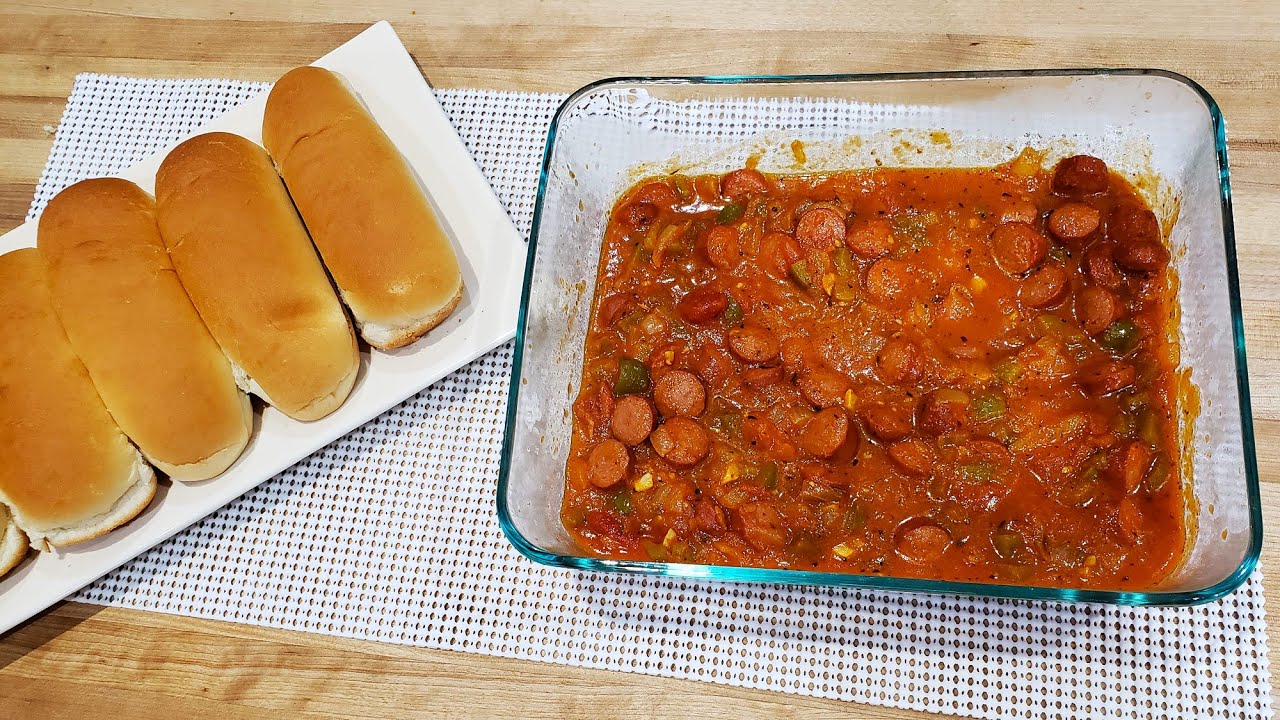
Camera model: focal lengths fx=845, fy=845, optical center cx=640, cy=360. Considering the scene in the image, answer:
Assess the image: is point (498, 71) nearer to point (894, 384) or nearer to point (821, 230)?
point (821, 230)

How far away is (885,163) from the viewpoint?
2492mm

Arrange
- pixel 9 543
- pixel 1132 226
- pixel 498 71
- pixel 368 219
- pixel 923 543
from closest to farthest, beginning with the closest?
pixel 923 543 → pixel 1132 226 → pixel 9 543 → pixel 368 219 → pixel 498 71

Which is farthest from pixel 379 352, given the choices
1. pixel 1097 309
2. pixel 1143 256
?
pixel 1143 256

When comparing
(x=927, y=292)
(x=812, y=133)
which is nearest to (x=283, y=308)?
(x=812, y=133)

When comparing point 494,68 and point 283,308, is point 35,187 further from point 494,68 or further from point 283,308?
point 494,68

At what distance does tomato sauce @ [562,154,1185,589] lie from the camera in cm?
206

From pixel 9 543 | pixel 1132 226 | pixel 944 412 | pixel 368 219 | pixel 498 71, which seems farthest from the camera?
pixel 498 71

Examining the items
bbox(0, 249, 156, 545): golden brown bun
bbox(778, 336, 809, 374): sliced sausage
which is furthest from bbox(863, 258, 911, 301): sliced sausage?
bbox(0, 249, 156, 545): golden brown bun

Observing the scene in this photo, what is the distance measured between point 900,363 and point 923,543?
0.46m

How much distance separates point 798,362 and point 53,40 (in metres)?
3.12

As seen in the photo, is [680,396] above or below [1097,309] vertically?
below

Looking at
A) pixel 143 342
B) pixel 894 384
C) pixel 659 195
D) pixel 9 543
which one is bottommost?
pixel 9 543

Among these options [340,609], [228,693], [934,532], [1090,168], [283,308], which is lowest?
[228,693]

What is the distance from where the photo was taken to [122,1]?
329cm
